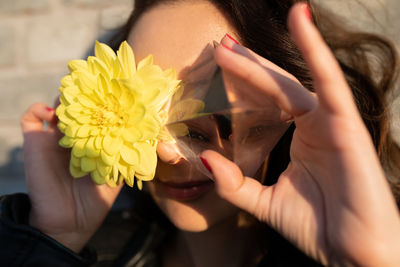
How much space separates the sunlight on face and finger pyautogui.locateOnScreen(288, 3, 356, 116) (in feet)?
0.52

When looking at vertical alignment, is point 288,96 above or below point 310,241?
above

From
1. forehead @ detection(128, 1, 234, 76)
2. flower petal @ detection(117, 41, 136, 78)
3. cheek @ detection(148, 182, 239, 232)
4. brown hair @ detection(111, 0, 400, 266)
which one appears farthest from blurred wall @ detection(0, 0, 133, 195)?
cheek @ detection(148, 182, 239, 232)

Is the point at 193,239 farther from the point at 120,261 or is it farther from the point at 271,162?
the point at 271,162

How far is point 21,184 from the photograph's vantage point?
3.72 ft

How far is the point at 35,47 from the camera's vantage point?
1070 millimetres

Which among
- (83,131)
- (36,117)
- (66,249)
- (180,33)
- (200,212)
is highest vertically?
(180,33)

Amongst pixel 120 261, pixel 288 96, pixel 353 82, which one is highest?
pixel 288 96

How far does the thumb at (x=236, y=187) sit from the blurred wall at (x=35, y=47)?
738mm

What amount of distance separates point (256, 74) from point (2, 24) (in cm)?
110

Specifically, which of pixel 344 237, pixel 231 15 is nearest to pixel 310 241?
pixel 344 237

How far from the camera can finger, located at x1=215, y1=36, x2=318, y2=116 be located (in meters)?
0.40

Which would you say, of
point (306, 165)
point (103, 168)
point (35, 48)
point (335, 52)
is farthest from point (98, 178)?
point (35, 48)

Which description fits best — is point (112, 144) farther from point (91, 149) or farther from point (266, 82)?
point (266, 82)

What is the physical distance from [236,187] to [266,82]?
0.16m
